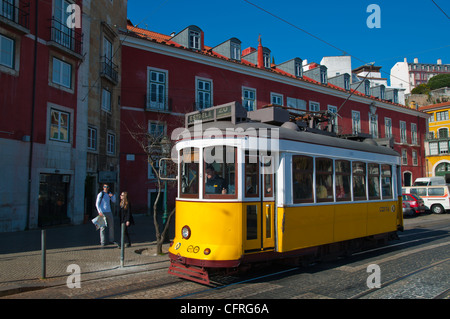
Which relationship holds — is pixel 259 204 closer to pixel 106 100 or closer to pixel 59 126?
pixel 59 126

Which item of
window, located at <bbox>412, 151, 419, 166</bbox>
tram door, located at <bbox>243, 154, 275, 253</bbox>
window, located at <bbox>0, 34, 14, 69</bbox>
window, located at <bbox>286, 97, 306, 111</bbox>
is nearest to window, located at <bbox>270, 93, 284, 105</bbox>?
window, located at <bbox>286, 97, 306, 111</bbox>

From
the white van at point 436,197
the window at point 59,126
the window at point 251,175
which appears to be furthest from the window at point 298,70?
the window at point 251,175

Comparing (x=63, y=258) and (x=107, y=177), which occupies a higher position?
(x=107, y=177)

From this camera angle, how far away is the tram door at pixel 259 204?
20.1ft

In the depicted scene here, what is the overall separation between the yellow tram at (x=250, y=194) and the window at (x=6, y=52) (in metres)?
9.79

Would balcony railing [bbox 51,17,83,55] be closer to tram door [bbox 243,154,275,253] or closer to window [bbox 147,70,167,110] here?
window [bbox 147,70,167,110]

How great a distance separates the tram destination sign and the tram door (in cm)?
107

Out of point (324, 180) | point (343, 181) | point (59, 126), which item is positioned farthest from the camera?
point (59, 126)

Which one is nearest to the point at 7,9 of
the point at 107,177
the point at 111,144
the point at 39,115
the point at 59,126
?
the point at 39,115

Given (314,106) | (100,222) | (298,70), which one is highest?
(298,70)

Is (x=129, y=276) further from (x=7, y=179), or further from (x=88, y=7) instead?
(x=88, y=7)

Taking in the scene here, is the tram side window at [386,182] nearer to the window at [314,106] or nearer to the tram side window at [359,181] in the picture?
the tram side window at [359,181]

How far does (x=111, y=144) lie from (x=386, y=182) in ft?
48.8

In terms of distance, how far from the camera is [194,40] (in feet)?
78.2
